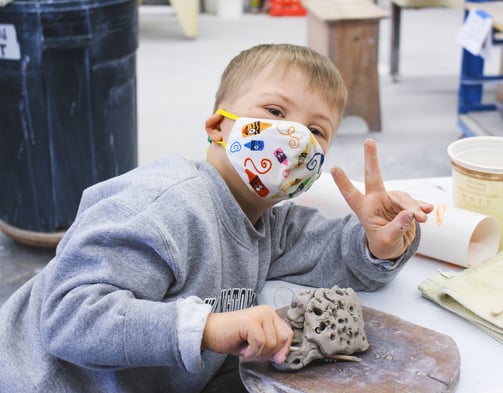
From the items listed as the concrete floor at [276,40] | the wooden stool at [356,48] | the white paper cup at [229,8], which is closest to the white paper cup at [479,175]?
the concrete floor at [276,40]

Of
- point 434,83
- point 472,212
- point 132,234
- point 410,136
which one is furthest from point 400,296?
point 434,83

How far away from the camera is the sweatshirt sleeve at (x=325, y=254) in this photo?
1.16m

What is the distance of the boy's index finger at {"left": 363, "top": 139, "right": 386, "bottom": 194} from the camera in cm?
111

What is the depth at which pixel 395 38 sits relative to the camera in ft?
16.2

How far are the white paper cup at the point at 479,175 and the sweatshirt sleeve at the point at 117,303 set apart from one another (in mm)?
562

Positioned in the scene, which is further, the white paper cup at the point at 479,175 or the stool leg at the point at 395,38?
the stool leg at the point at 395,38

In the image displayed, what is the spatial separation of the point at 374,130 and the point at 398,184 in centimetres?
267

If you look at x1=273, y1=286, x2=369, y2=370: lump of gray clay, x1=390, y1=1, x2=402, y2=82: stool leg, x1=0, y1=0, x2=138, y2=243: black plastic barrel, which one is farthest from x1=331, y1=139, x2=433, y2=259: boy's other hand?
x1=390, y1=1, x2=402, y2=82: stool leg

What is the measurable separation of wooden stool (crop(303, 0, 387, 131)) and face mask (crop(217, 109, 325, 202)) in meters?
2.77

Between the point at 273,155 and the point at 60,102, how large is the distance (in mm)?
1546

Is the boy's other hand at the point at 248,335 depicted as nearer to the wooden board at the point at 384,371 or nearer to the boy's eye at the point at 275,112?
the wooden board at the point at 384,371

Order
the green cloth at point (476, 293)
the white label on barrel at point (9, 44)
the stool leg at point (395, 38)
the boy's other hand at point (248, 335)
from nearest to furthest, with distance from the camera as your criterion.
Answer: the boy's other hand at point (248, 335)
the green cloth at point (476, 293)
the white label on barrel at point (9, 44)
the stool leg at point (395, 38)

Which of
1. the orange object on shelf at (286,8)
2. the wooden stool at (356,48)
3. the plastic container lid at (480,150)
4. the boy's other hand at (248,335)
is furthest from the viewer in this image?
the orange object on shelf at (286,8)

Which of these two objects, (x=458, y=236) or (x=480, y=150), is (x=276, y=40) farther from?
(x=458, y=236)
